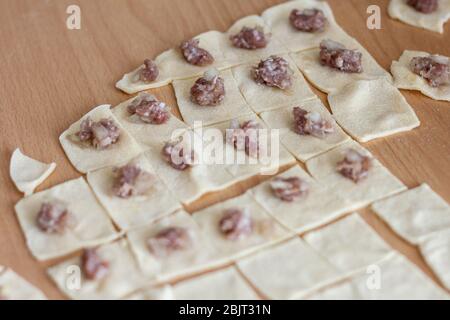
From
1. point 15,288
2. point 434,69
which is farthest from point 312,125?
point 15,288

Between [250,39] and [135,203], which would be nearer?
[135,203]

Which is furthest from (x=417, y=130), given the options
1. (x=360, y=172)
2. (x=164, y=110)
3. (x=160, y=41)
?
(x=160, y=41)

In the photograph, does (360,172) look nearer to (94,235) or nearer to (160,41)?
(94,235)

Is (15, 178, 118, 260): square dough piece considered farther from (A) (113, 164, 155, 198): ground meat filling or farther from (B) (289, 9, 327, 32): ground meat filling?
(B) (289, 9, 327, 32): ground meat filling

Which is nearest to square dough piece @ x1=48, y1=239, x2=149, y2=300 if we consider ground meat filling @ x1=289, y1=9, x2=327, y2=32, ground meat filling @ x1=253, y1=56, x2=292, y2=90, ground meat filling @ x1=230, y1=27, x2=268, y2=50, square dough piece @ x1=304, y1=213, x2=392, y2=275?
square dough piece @ x1=304, y1=213, x2=392, y2=275

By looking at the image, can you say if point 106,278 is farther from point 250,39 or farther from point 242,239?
point 250,39

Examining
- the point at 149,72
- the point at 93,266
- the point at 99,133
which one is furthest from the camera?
the point at 149,72
